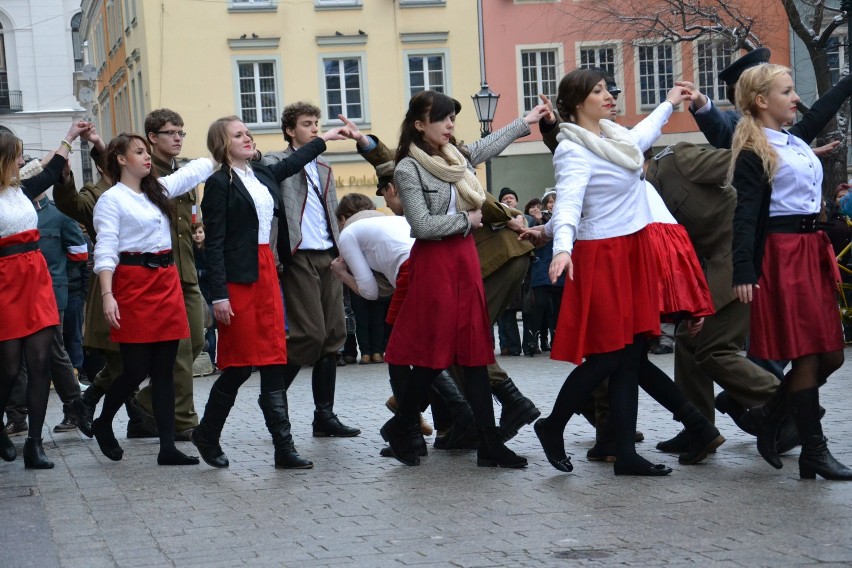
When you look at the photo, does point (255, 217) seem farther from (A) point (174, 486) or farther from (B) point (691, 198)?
(B) point (691, 198)

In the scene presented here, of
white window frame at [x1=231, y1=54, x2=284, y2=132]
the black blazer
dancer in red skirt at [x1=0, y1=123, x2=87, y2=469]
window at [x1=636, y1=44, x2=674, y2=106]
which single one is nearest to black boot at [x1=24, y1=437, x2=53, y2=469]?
dancer in red skirt at [x1=0, y1=123, x2=87, y2=469]

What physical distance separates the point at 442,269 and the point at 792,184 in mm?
1832

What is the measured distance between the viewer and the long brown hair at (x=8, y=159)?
8.51 m

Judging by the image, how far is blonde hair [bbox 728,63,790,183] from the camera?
6.62 meters

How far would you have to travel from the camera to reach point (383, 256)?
8.34m

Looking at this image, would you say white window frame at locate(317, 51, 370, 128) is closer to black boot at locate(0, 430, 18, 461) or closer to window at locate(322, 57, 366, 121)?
window at locate(322, 57, 366, 121)

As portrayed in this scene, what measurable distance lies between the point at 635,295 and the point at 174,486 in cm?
261

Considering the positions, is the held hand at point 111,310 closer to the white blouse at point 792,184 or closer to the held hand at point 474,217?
the held hand at point 474,217

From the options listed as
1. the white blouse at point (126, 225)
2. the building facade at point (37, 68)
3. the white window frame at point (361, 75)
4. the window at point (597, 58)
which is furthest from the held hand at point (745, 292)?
the building facade at point (37, 68)

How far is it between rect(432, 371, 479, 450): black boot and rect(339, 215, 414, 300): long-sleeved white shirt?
2.14 ft

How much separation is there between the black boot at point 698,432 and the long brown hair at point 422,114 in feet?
6.21

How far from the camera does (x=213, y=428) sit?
7996mm

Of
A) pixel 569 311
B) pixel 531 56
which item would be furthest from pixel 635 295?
pixel 531 56

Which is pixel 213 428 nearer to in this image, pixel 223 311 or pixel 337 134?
pixel 223 311
